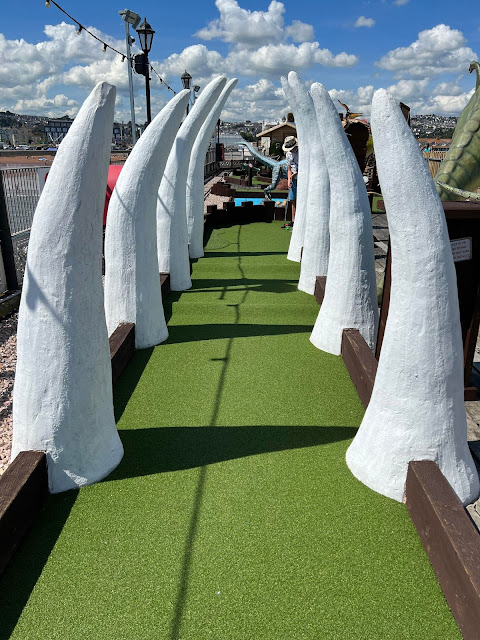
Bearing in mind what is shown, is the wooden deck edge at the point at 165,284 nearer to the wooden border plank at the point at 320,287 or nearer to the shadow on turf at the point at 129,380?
the shadow on turf at the point at 129,380

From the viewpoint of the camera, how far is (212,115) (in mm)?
10484

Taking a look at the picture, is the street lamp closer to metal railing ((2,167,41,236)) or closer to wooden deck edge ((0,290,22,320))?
metal railing ((2,167,41,236))

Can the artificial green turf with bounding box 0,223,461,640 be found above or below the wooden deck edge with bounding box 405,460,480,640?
below

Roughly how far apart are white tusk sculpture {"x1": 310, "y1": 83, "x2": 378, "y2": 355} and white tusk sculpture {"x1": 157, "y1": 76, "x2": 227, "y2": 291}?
3.08 meters

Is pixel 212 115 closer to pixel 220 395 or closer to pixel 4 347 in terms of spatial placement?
pixel 4 347

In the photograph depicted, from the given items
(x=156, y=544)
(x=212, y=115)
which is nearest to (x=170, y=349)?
(x=156, y=544)

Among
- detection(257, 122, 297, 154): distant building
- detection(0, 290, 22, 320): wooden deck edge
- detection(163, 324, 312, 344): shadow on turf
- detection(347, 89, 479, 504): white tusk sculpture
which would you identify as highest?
detection(257, 122, 297, 154): distant building

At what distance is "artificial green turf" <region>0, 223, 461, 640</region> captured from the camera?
250 cm

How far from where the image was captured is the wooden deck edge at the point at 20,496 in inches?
108

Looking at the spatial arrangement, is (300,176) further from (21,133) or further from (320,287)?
(21,133)

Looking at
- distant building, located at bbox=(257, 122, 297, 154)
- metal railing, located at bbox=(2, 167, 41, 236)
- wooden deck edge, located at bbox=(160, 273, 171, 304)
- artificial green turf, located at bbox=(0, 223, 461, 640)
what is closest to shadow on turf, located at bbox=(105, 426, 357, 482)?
artificial green turf, located at bbox=(0, 223, 461, 640)

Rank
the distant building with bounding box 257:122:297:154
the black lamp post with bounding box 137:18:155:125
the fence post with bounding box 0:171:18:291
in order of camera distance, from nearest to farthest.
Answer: the fence post with bounding box 0:171:18:291 → the black lamp post with bounding box 137:18:155:125 → the distant building with bounding box 257:122:297:154

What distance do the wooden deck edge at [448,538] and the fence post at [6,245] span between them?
6851 millimetres

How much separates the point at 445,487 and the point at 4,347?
225 inches
